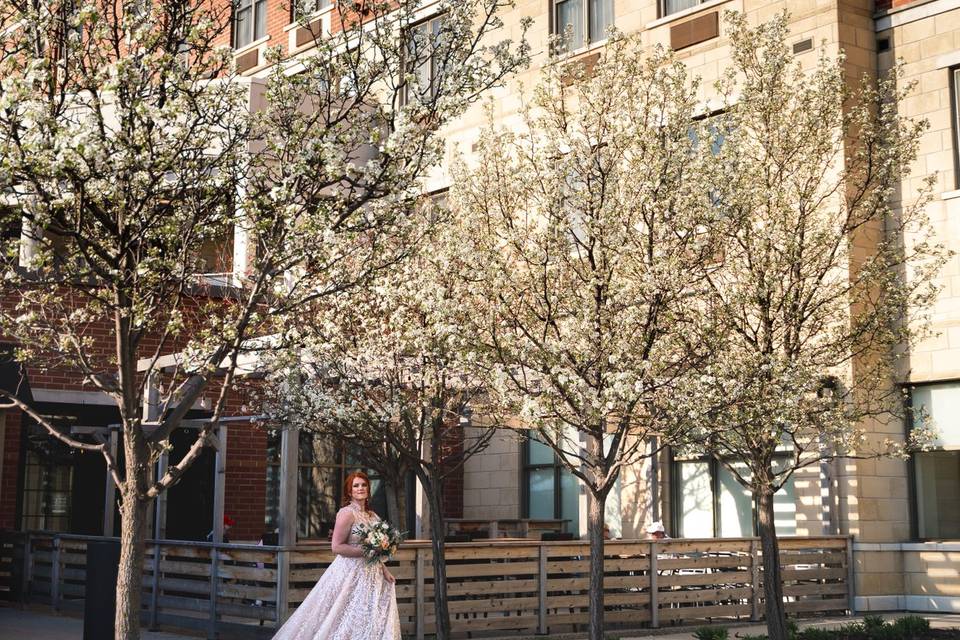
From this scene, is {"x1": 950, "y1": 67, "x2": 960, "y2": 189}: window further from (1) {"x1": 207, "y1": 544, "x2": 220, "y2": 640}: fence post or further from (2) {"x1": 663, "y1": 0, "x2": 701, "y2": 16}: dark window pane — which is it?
(1) {"x1": 207, "y1": 544, "x2": 220, "y2": 640}: fence post

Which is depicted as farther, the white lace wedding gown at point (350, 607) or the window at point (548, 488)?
the window at point (548, 488)

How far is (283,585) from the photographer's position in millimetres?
13398

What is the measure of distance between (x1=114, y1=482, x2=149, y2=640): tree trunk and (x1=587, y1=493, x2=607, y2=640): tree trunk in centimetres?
494

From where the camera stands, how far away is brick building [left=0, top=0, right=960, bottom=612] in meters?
18.3

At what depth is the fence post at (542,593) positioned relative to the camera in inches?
594

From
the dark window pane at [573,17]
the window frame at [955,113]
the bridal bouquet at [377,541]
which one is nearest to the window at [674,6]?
the dark window pane at [573,17]

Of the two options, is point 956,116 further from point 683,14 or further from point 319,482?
point 319,482

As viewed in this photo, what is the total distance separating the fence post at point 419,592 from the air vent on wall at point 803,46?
400 inches

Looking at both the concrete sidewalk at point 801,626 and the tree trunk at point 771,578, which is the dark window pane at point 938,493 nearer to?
the concrete sidewalk at point 801,626

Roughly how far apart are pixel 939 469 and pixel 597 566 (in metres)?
8.62

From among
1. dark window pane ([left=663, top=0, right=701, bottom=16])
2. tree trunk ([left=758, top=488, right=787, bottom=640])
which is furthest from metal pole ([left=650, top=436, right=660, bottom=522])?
dark window pane ([left=663, top=0, right=701, bottom=16])

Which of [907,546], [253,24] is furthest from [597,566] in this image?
[253,24]

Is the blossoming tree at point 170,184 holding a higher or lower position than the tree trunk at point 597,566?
higher

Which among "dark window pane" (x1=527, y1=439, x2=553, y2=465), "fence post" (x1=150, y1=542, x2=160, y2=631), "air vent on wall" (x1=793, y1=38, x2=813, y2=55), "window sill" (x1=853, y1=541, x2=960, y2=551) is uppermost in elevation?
"air vent on wall" (x1=793, y1=38, x2=813, y2=55)
